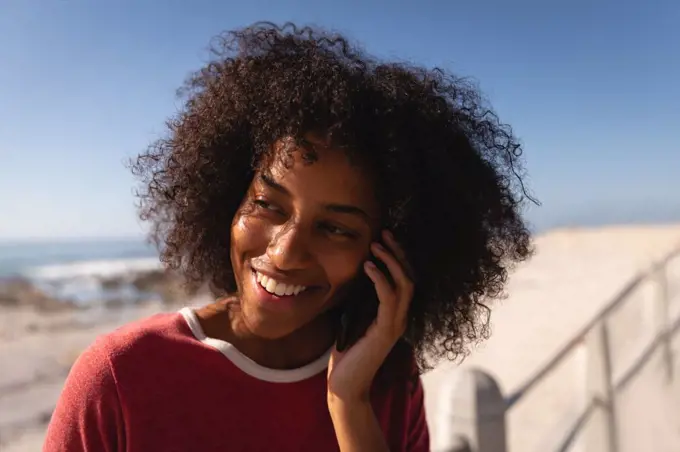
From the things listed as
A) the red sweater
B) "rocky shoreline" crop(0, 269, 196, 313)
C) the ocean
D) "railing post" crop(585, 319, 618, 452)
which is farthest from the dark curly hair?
the ocean

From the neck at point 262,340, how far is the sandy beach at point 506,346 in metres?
0.82

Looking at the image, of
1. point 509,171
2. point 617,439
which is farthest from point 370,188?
point 617,439

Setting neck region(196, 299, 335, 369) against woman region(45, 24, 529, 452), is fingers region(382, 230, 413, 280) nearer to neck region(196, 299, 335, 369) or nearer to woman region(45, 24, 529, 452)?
woman region(45, 24, 529, 452)

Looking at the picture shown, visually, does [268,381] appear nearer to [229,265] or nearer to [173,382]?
[173,382]

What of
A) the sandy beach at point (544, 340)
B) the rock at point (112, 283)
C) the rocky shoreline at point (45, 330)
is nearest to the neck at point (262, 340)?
the rocky shoreline at point (45, 330)

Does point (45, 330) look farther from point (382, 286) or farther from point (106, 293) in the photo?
point (382, 286)

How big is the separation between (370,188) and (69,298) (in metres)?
28.8

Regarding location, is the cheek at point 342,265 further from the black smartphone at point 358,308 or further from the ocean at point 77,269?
the ocean at point 77,269

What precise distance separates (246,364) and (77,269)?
4203 cm

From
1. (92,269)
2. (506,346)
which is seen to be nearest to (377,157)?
(506,346)

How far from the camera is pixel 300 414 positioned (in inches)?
54.1

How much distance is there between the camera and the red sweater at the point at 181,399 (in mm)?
1155

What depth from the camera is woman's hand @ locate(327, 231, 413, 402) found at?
1361 millimetres

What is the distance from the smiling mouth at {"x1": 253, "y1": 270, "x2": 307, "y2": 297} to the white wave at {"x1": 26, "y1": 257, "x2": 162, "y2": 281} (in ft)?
109
